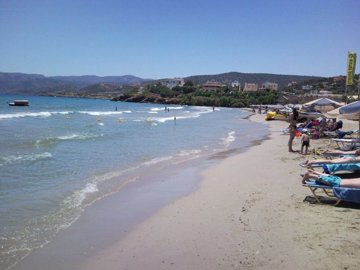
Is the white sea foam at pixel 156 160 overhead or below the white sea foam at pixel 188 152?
overhead

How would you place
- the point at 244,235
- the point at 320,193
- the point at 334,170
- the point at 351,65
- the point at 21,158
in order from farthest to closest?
the point at 351,65 → the point at 21,158 → the point at 334,170 → the point at 320,193 → the point at 244,235

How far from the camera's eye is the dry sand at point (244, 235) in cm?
543

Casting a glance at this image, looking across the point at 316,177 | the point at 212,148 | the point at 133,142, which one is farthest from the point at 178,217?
the point at 133,142

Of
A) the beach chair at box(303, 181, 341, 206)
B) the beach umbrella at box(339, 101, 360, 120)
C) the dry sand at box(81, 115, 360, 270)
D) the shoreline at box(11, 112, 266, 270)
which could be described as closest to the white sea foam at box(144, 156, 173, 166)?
the shoreline at box(11, 112, 266, 270)

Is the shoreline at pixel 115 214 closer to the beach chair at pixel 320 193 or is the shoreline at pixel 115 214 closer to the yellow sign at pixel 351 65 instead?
the beach chair at pixel 320 193

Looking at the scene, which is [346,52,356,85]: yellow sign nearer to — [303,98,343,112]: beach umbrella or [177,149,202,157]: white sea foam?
[303,98,343,112]: beach umbrella

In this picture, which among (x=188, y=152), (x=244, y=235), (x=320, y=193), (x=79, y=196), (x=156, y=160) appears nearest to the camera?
(x=244, y=235)

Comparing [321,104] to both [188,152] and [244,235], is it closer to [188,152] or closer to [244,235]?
[188,152]

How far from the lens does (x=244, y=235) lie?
21.1ft

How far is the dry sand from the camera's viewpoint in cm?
543

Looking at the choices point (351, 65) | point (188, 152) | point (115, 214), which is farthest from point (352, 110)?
point (351, 65)

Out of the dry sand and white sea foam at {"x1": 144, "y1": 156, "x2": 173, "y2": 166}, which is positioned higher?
the dry sand

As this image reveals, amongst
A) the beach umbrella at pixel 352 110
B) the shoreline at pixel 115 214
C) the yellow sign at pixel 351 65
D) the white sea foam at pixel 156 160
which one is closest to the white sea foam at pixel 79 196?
the shoreline at pixel 115 214

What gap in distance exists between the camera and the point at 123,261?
5.69 m
